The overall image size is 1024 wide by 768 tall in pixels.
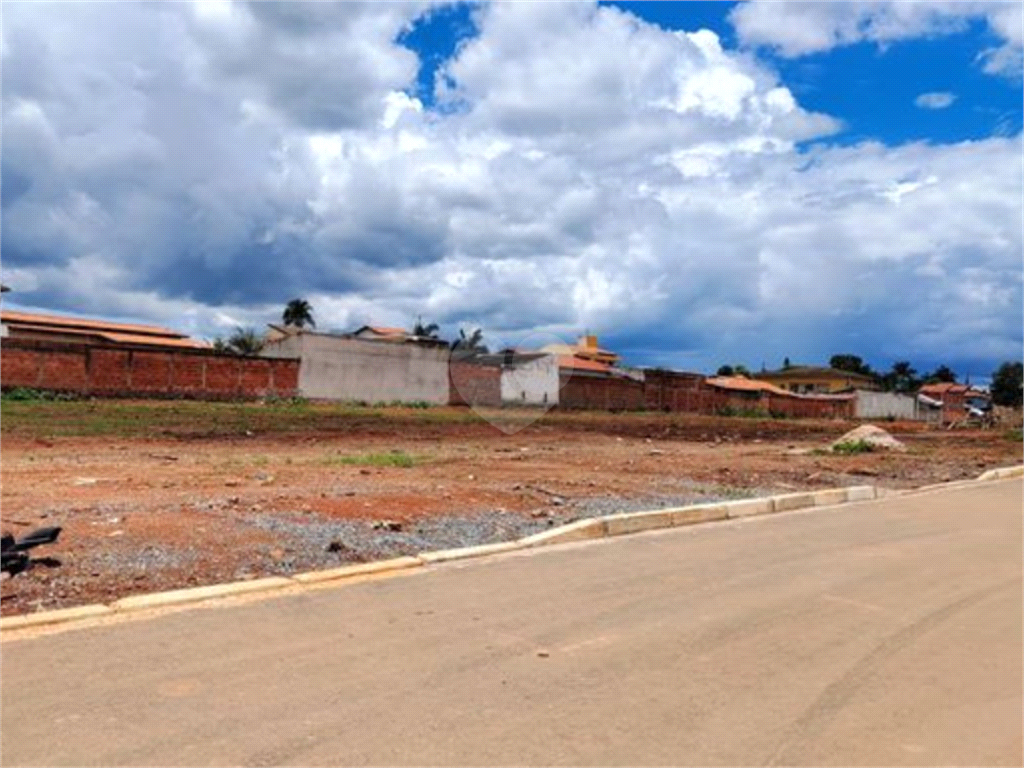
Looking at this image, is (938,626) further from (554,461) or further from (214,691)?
(554,461)

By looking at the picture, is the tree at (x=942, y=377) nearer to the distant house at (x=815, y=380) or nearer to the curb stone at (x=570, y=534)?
the distant house at (x=815, y=380)

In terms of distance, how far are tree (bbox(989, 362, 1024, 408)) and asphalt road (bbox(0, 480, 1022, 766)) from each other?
121 meters

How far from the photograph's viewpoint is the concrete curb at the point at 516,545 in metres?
5.88

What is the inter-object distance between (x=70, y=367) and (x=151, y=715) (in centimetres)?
3181

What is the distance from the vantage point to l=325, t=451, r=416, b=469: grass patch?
1628 cm

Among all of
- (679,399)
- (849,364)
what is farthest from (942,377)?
(679,399)

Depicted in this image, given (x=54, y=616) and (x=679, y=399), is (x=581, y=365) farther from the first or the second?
(x=54, y=616)

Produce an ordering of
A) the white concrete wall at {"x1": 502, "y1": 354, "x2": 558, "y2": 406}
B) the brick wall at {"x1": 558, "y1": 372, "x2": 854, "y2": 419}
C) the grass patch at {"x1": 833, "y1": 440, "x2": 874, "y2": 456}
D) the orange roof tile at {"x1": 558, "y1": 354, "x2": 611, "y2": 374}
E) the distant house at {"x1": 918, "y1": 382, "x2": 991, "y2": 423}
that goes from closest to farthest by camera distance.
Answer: the grass patch at {"x1": 833, "y1": 440, "x2": 874, "y2": 456}
the white concrete wall at {"x1": 502, "y1": 354, "x2": 558, "y2": 406}
the brick wall at {"x1": 558, "y1": 372, "x2": 854, "y2": 419}
the orange roof tile at {"x1": 558, "y1": 354, "x2": 611, "y2": 374}
the distant house at {"x1": 918, "y1": 382, "x2": 991, "y2": 423}

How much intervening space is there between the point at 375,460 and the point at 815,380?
341 feet

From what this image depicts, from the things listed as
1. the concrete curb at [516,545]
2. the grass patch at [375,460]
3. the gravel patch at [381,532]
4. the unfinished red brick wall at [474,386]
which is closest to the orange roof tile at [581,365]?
the unfinished red brick wall at [474,386]

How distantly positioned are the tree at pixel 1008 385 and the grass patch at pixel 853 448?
98.8 m

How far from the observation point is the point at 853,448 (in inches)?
1040

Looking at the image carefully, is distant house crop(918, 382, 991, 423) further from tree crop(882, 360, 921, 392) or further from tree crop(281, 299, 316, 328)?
tree crop(281, 299, 316, 328)

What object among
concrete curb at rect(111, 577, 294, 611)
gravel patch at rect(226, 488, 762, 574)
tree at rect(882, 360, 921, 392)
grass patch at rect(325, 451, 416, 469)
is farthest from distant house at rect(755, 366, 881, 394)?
concrete curb at rect(111, 577, 294, 611)
